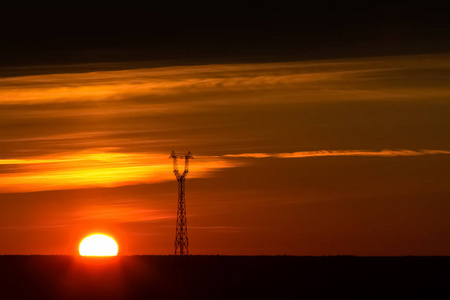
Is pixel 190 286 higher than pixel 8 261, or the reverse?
pixel 8 261

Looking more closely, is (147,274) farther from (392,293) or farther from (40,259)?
(392,293)

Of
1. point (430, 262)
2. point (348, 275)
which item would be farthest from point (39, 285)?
point (430, 262)

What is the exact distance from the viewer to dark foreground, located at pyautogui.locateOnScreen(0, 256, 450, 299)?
31625 millimetres

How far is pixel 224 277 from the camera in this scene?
33.4 m

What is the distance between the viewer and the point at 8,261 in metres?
36.2

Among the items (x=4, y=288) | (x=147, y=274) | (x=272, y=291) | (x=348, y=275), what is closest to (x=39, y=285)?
(x=4, y=288)

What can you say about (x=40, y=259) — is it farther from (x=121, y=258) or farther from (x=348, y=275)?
(x=348, y=275)

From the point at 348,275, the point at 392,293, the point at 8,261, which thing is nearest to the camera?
the point at 392,293

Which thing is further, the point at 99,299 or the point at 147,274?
the point at 147,274

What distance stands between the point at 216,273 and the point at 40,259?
6.42 m

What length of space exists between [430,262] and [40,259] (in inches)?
488

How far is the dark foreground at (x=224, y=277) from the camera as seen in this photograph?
104ft

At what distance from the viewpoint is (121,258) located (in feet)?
119

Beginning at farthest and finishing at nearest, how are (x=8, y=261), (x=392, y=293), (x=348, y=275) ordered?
(x=8, y=261) → (x=348, y=275) → (x=392, y=293)
